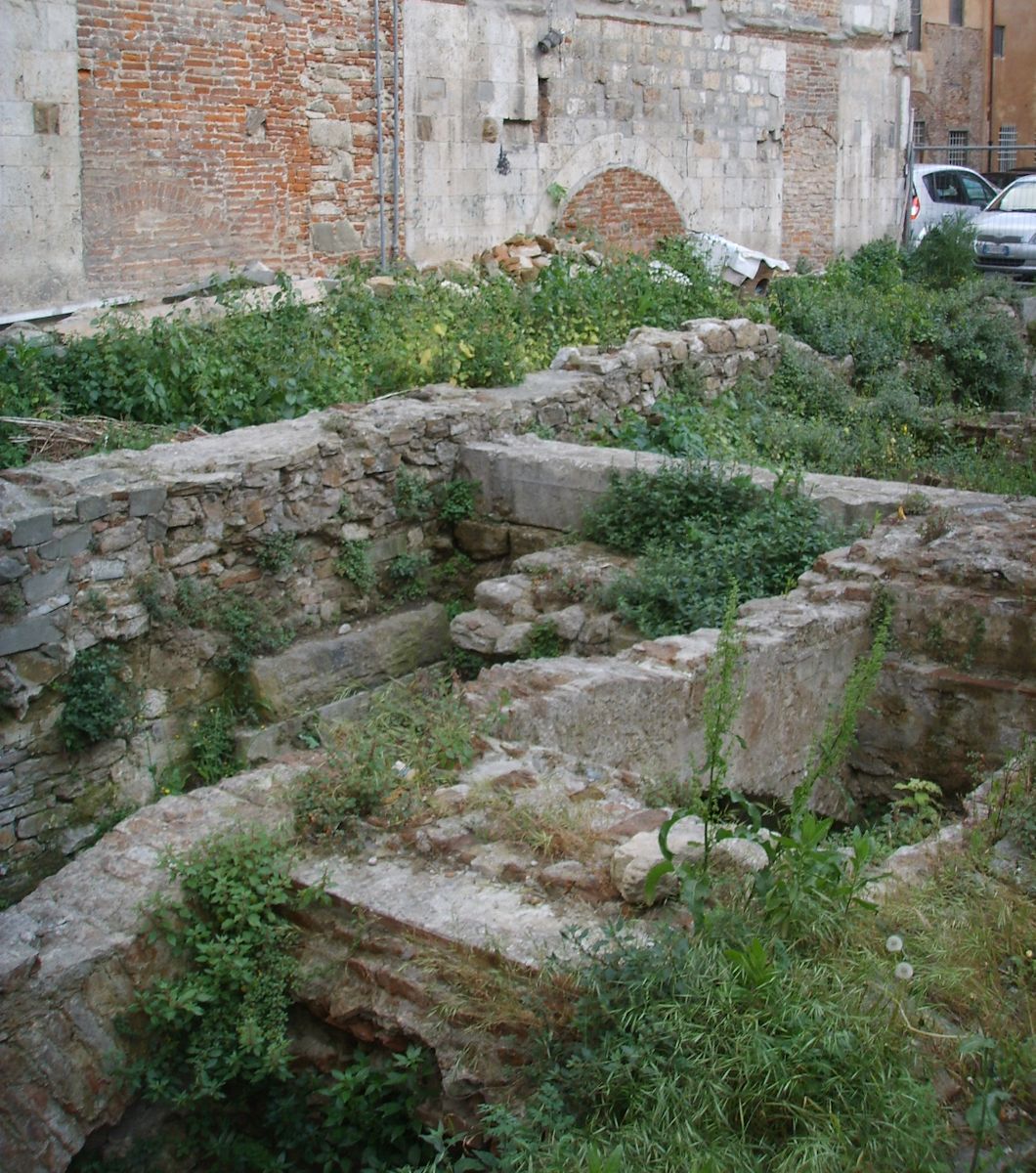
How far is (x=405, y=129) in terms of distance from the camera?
12.8 m

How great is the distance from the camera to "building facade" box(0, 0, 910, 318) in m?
10.2

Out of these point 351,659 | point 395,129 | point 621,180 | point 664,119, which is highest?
point 664,119

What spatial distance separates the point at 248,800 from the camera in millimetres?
4410

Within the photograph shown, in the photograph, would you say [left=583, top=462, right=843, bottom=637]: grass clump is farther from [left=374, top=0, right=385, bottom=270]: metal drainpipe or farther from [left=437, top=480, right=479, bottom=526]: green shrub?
[left=374, top=0, right=385, bottom=270]: metal drainpipe

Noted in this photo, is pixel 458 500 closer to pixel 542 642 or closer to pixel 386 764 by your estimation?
pixel 542 642

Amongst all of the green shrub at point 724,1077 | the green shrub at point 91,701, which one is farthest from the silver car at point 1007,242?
the green shrub at point 724,1077

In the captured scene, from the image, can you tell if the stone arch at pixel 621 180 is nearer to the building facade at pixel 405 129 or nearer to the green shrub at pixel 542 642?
the building facade at pixel 405 129

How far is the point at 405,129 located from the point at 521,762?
9.59 metres

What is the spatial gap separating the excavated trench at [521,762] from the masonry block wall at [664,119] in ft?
19.7

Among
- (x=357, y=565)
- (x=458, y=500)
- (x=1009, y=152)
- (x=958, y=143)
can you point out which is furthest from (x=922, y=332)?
(x=1009, y=152)

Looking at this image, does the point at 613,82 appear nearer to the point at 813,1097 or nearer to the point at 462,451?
the point at 462,451

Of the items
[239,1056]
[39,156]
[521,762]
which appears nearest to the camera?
[239,1056]

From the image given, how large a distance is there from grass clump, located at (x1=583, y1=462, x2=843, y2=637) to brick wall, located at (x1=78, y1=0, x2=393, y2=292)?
5.19 m

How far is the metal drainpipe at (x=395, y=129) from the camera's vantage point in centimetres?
1253
